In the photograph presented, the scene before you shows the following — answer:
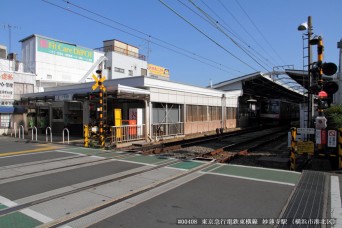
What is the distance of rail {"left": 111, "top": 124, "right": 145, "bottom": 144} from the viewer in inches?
627

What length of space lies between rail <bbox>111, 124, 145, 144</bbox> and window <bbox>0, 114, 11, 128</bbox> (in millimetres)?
13008

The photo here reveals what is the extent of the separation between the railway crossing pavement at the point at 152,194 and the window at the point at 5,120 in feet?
52.0

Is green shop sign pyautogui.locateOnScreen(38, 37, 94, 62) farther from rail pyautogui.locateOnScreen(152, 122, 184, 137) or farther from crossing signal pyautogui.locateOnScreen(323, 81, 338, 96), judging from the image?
crossing signal pyautogui.locateOnScreen(323, 81, 338, 96)

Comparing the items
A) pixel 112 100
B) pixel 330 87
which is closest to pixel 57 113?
pixel 112 100

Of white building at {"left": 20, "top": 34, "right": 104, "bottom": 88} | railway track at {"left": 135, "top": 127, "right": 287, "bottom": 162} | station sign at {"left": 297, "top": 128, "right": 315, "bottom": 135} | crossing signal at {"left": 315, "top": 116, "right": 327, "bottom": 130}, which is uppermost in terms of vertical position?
white building at {"left": 20, "top": 34, "right": 104, "bottom": 88}

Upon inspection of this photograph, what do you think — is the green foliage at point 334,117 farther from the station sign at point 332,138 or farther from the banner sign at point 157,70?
the banner sign at point 157,70

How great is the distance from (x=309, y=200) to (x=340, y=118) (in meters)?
6.57

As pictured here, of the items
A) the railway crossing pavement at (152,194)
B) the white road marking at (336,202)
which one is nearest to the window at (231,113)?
the railway crossing pavement at (152,194)

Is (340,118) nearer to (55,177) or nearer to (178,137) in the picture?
(55,177)

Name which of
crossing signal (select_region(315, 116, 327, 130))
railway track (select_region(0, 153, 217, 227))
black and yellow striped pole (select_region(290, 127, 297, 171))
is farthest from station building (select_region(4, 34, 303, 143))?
crossing signal (select_region(315, 116, 327, 130))

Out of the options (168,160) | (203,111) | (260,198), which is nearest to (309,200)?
(260,198)

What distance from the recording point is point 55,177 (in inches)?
319

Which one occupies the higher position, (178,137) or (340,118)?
(340,118)

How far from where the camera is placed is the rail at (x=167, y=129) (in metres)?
19.7
